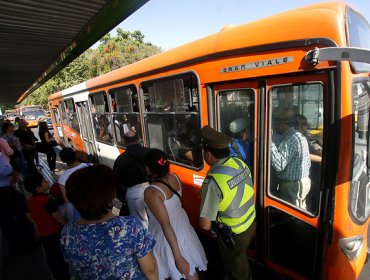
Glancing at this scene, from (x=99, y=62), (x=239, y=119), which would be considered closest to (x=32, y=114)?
(x=99, y=62)

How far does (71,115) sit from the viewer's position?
350 inches

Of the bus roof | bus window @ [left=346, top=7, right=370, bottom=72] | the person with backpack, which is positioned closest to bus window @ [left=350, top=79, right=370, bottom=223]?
bus window @ [left=346, top=7, right=370, bottom=72]

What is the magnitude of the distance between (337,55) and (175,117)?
2.19m

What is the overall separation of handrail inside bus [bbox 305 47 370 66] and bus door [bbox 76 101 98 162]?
6.08 meters

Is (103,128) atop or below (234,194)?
atop

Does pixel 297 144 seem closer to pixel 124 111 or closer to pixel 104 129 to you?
pixel 124 111

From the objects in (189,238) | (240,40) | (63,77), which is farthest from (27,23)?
(63,77)

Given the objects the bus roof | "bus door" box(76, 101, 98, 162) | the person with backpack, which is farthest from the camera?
"bus door" box(76, 101, 98, 162)

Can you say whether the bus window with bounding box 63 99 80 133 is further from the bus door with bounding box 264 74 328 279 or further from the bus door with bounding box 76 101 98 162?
the bus door with bounding box 264 74 328 279

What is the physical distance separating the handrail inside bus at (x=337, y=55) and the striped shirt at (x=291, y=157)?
664 millimetres

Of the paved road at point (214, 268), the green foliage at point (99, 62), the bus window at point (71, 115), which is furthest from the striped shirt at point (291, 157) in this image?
the green foliage at point (99, 62)

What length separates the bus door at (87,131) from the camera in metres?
7.15

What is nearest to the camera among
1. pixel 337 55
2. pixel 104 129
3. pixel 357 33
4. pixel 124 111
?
pixel 337 55

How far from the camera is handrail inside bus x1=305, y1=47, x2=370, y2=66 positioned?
167 cm
